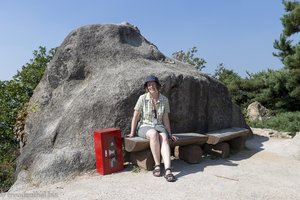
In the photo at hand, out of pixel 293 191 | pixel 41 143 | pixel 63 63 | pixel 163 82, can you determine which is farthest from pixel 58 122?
pixel 293 191

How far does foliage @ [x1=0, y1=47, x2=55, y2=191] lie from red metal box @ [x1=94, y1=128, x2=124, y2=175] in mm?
2684

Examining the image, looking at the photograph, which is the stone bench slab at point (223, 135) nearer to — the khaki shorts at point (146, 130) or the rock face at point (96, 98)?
the rock face at point (96, 98)

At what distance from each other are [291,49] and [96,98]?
32.9 ft

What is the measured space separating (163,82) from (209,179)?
2.03 meters

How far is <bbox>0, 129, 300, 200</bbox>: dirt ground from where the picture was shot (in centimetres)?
382

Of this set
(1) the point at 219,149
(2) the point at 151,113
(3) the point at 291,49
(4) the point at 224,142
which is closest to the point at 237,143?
(4) the point at 224,142

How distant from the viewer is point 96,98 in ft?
17.7

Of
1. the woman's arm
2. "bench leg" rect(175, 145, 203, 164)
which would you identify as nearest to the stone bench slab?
"bench leg" rect(175, 145, 203, 164)

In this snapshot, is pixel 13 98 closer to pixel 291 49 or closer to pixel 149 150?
pixel 149 150

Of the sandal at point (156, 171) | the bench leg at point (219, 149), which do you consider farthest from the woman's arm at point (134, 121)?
the bench leg at point (219, 149)

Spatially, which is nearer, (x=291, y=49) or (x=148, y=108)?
(x=148, y=108)

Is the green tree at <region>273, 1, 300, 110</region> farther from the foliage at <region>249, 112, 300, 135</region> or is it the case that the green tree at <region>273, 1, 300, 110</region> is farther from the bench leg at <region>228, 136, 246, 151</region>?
the bench leg at <region>228, 136, 246, 151</region>

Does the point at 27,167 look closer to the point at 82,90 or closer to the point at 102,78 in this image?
the point at 82,90

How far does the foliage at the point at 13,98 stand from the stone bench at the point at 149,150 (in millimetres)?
3090
